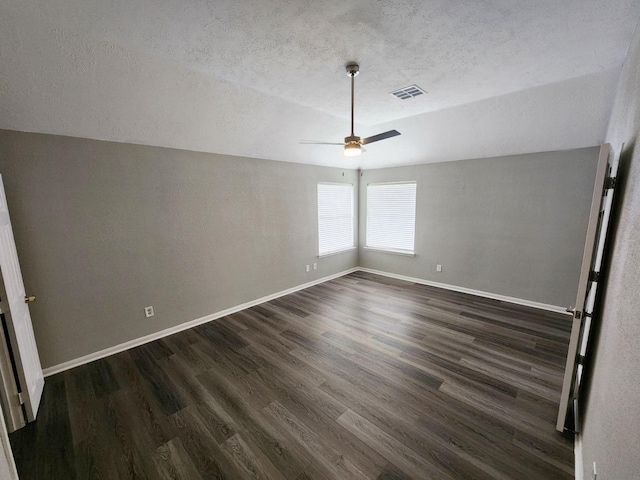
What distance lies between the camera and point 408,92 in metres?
3.10

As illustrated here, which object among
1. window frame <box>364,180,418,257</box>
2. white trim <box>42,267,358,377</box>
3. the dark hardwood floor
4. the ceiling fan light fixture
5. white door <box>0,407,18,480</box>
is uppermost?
the ceiling fan light fixture

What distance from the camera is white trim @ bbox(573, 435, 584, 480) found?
5.19ft

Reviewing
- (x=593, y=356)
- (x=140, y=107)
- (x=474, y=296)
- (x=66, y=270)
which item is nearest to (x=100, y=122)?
(x=140, y=107)

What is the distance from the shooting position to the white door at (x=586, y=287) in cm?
163

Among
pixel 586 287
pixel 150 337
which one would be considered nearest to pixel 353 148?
pixel 586 287

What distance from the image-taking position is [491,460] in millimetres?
1750

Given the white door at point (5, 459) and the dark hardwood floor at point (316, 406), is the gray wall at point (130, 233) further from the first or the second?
the white door at point (5, 459)

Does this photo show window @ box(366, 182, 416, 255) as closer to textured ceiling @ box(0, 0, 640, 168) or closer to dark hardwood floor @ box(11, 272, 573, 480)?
textured ceiling @ box(0, 0, 640, 168)

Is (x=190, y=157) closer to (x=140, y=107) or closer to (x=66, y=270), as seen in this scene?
(x=140, y=107)

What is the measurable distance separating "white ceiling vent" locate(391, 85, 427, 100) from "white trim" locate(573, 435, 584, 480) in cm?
344

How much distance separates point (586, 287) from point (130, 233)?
14.2 feet

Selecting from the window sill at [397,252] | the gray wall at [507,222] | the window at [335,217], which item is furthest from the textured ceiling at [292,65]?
the window sill at [397,252]

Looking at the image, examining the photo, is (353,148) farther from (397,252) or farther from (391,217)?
(397,252)

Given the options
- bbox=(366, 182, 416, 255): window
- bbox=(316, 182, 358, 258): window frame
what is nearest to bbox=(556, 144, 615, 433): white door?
bbox=(366, 182, 416, 255): window
